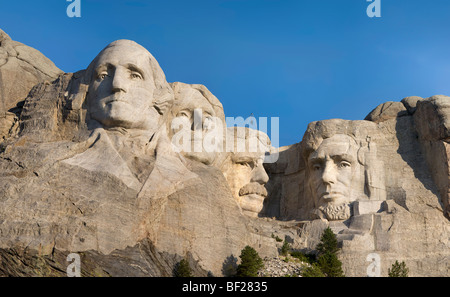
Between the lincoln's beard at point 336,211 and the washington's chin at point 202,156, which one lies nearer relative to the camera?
the washington's chin at point 202,156

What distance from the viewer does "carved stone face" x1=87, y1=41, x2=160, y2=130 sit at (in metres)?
24.2

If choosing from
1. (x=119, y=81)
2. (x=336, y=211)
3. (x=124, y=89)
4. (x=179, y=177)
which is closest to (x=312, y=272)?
(x=179, y=177)

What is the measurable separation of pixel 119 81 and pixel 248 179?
20.2ft

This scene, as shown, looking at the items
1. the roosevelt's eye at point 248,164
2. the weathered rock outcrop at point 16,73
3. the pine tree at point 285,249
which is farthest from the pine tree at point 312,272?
the weathered rock outcrop at point 16,73

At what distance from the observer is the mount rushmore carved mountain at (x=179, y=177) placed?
21.4 metres

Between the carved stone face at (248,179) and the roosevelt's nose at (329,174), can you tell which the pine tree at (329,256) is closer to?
the roosevelt's nose at (329,174)

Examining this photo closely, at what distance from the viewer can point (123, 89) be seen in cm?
2430

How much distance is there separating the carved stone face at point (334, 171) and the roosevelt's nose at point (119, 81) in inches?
269

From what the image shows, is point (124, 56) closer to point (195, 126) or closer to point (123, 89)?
point (123, 89)

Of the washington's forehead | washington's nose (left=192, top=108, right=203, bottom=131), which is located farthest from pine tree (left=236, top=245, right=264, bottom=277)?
the washington's forehead

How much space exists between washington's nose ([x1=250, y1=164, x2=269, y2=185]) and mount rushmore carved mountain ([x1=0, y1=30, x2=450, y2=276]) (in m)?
0.04

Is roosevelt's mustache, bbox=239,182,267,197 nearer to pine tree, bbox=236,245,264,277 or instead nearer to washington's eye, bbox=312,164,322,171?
washington's eye, bbox=312,164,322,171

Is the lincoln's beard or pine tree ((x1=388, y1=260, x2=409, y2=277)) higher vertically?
the lincoln's beard

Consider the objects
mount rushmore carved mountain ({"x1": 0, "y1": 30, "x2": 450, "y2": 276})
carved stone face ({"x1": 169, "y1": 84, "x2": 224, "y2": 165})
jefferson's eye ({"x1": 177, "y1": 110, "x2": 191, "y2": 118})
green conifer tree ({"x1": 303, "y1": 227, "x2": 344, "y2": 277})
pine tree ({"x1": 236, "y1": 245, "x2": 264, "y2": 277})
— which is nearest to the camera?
mount rushmore carved mountain ({"x1": 0, "y1": 30, "x2": 450, "y2": 276})
